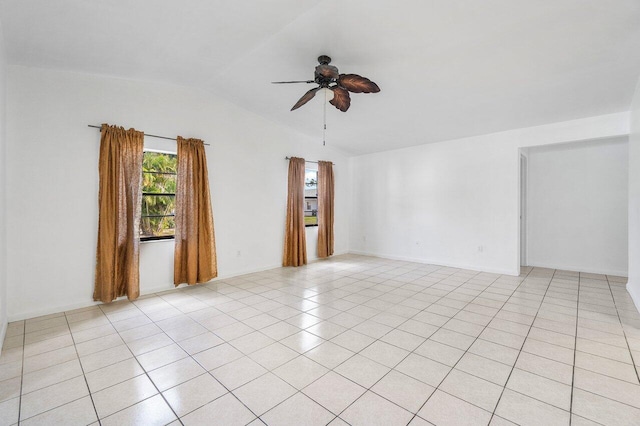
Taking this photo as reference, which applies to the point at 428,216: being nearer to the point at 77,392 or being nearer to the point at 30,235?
the point at 77,392

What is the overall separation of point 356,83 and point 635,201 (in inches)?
156

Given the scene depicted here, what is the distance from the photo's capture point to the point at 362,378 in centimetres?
208

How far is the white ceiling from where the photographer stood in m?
2.46

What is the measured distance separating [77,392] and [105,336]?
3.08 ft

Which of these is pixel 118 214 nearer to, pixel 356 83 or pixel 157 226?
pixel 157 226

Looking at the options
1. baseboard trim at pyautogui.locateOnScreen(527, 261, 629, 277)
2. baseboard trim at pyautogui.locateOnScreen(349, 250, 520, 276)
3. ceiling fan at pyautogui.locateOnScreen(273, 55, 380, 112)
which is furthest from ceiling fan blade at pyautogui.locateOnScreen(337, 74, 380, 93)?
baseboard trim at pyautogui.locateOnScreen(527, 261, 629, 277)

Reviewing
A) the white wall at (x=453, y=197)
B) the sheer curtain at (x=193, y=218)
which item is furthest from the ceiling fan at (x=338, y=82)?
the white wall at (x=453, y=197)

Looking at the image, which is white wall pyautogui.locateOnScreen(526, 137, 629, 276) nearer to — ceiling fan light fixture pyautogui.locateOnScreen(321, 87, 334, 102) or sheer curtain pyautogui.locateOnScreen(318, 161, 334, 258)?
sheer curtain pyautogui.locateOnScreen(318, 161, 334, 258)

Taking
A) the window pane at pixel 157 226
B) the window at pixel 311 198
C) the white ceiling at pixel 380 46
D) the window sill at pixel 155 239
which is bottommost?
the window sill at pixel 155 239

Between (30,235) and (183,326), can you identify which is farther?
(30,235)

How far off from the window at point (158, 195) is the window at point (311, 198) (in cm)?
286

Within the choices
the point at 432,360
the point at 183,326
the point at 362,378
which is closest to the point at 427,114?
the point at 432,360

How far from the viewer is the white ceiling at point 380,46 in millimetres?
2455

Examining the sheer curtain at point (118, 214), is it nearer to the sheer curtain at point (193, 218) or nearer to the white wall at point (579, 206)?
the sheer curtain at point (193, 218)
